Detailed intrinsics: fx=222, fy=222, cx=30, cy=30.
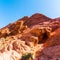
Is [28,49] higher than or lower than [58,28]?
lower

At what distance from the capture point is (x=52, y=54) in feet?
103

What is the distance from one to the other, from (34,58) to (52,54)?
2.69 metres

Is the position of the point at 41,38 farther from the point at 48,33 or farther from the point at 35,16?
the point at 35,16

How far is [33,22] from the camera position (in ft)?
181

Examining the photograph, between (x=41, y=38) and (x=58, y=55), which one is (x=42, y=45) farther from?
(x=58, y=55)

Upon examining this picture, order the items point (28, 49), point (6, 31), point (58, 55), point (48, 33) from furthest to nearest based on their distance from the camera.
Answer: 1. point (6, 31)
2. point (48, 33)
3. point (28, 49)
4. point (58, 55)

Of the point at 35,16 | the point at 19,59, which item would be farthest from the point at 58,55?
the point at 35,16

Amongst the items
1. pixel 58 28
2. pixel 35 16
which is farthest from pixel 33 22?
pixel 58 28

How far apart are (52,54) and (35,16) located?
27102 mm

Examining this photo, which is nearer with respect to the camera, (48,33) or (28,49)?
(28,49)

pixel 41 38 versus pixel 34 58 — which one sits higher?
pixel 41 38

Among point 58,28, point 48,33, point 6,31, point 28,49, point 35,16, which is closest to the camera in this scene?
point 28,49

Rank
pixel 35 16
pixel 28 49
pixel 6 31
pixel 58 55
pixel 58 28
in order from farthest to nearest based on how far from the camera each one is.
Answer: pixel 35 16 → pixel 6 31 → pixel 58 28 → pixel 28 49 → pixel 58 55

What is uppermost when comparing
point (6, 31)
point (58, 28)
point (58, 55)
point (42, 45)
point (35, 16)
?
point (35, 16)
